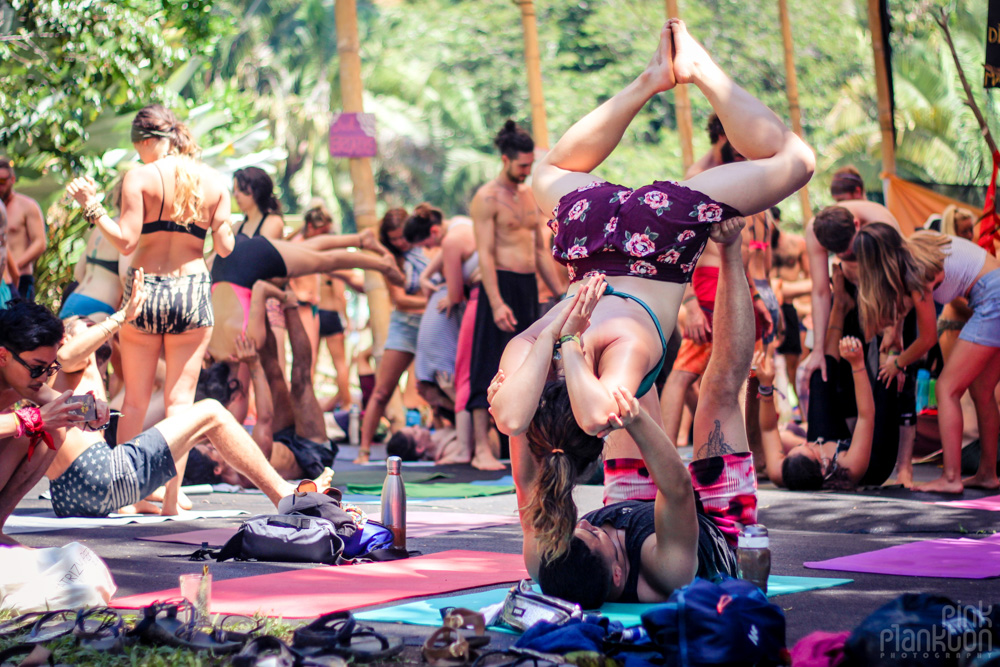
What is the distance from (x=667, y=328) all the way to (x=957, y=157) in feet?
77.4

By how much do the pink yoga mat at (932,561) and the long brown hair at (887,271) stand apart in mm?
1967

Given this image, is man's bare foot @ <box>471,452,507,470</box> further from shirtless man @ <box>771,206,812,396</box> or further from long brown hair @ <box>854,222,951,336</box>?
shirtless man @ <box>771,206,812,396</box>

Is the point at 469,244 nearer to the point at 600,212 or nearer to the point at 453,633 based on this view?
the point at 600,212

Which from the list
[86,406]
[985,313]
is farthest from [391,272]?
[985,313]

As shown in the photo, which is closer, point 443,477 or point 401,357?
point 443,477

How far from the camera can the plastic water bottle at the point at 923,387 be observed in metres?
7.95

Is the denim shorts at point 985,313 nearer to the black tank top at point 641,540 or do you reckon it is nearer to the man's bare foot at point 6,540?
the black tank top at point 641,540

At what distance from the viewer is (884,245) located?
614 cm

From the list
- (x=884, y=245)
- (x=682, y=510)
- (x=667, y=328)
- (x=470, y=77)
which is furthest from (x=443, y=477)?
(x=470, y=77)

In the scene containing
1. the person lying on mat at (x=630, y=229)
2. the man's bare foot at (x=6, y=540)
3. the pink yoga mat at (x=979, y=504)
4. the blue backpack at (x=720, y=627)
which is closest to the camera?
the blue backpack at (x=720, y=627)

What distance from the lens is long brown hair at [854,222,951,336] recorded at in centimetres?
616

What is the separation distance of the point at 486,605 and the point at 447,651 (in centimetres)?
77

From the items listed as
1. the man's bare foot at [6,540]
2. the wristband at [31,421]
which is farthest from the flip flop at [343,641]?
the man's bare foot at [6,540]

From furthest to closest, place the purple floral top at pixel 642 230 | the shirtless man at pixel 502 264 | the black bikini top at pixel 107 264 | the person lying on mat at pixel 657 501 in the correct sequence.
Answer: the shirtless man at pixel 502 264
the black bikini top at pixel 107 264
the purple floral top at pixel 642 230
the person lying on mat at pixel 657 501
